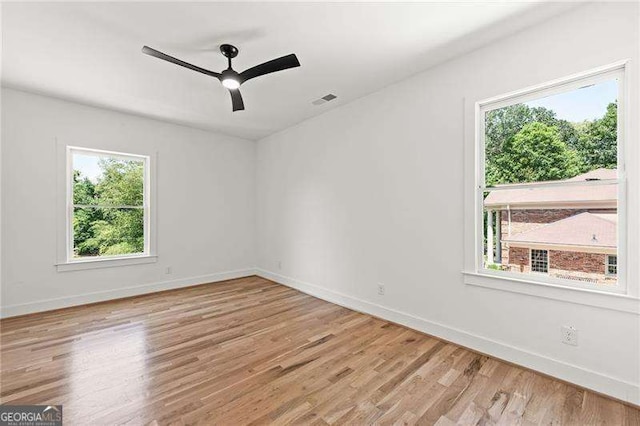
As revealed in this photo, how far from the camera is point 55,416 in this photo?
1765 mm

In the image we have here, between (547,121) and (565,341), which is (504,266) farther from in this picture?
(547,121)

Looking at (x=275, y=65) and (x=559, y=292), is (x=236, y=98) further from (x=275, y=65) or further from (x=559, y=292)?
(x=559, y=292)

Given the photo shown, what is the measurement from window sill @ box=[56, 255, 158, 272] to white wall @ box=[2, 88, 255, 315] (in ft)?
0.24

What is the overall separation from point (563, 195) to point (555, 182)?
12 centimetres

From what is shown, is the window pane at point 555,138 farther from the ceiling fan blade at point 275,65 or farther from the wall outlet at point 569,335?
the ceiling fan blade at point 275,65

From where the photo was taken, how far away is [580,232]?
212 cm

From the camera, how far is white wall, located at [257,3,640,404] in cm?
196

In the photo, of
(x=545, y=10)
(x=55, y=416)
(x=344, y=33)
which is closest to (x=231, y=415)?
(x=55, y=416)

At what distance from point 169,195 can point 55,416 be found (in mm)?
3403

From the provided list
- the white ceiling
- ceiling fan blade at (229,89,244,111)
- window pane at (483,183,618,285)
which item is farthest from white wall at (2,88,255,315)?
window pane at (483,183,618,285)

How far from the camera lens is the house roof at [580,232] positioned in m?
2.00

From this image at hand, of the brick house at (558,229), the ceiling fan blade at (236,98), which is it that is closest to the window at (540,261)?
the brick house at (558,229)

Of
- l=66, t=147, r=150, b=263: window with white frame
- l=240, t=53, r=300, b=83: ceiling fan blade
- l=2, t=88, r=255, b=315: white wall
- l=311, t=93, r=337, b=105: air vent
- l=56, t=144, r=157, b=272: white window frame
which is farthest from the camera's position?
l=66, t=147, r=150, b=263: window with white frame

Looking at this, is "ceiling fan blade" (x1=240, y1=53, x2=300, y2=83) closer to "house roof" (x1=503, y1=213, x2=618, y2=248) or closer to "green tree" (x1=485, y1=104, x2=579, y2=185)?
"green tree" (x1=485, y1=104, x2=579, y2=185)
